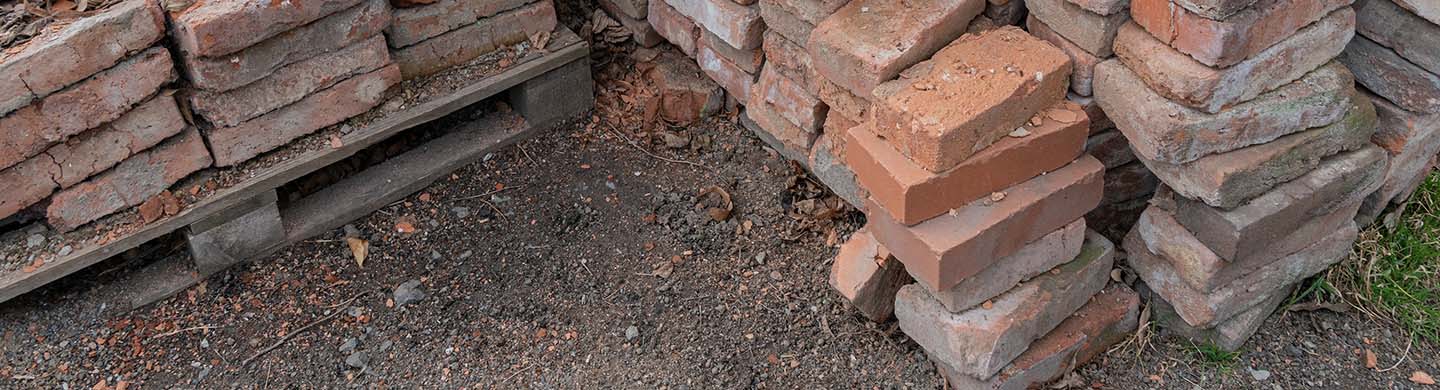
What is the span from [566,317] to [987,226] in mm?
1336

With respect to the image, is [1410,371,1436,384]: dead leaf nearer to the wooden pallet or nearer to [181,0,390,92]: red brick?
the wooden pallet

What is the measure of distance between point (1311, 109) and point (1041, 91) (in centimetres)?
64

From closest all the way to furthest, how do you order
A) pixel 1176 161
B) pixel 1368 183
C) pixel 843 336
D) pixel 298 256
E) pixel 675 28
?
pixel 1176 161, pixel 1368 183, pixel 843 336, pixel 298 256, pixel 675 28

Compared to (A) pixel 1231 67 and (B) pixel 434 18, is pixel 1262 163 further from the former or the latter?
(B) pixel 434 18

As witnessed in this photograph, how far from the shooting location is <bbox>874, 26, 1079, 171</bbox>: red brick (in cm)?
269

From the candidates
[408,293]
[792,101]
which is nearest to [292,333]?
[408,293]

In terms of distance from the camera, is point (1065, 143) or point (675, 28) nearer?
point (1065, 143)

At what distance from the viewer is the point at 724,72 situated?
3979 millimetres

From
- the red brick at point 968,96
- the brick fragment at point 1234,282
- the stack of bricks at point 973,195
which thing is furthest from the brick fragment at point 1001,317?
the red brick at point 968,96

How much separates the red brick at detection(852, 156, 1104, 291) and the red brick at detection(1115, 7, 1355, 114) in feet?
1.09

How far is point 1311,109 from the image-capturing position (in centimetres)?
283

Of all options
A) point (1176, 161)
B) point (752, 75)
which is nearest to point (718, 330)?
point (752, 75)

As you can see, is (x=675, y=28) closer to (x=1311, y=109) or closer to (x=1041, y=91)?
(x=1041, y=91)

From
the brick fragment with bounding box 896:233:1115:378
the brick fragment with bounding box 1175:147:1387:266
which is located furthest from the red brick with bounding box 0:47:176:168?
the brick fragment with bounding box 1175:147:1387:266
